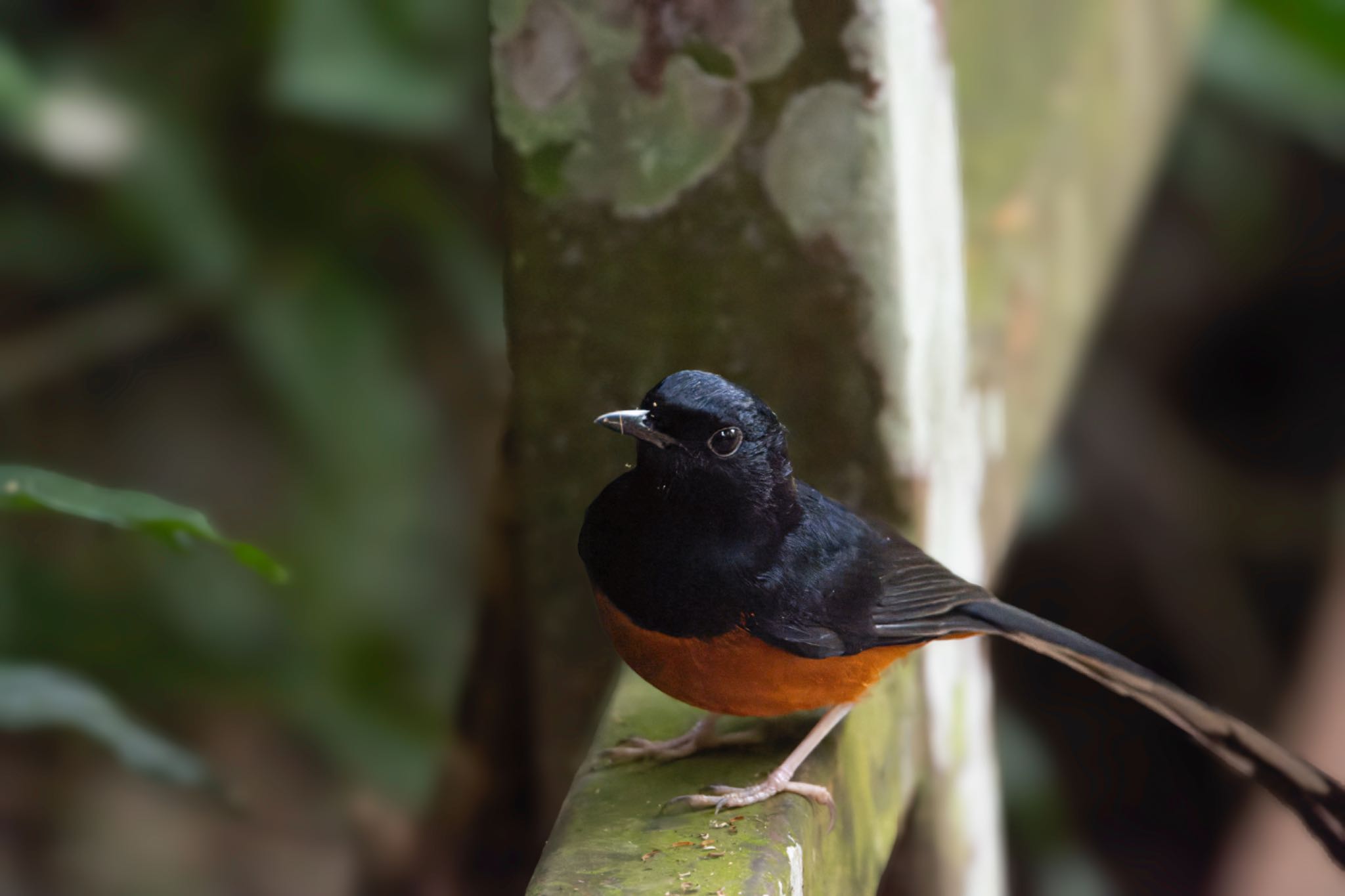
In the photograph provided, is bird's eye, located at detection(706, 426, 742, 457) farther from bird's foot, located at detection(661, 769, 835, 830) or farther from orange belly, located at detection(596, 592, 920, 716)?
bird's foot, located at detection(661, 769, 835, 830)

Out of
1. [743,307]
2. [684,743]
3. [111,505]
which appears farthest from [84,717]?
[743,307]

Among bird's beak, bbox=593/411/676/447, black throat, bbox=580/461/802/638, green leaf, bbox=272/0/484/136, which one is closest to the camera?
bird's beak, bbox=593/411/676/447

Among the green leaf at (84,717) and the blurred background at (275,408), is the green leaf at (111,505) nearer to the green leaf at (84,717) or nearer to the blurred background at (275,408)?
the green leaf at (84,717)

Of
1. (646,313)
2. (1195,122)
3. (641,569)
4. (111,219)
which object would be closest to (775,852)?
(641,569)

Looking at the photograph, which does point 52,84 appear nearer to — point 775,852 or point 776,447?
point 776,447

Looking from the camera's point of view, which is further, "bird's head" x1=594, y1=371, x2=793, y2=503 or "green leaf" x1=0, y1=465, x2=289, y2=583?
"bird's head" x1=594, y1=371, x2=793, y2=503

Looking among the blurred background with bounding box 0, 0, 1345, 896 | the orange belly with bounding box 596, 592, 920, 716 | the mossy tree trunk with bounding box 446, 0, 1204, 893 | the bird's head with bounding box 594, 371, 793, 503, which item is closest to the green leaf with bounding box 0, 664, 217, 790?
the mossy tree trunk with bounding box 446, 0, 1204, 893

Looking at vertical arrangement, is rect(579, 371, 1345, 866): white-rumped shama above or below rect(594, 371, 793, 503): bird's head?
below
